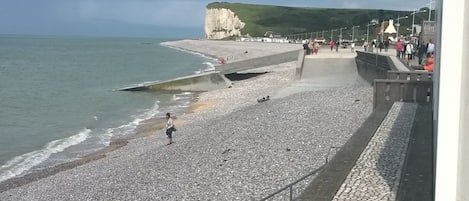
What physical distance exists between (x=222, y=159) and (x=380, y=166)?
Result: 5617mm

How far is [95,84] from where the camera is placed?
171 ft

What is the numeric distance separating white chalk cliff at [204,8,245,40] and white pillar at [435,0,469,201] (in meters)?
170

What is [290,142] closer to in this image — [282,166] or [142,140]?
[282,166]

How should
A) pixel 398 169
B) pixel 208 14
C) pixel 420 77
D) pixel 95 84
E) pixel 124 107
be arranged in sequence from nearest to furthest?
pixel 398 169 < pixel 420 77 < pixel 124 107 < pixel 95 84 < pixel 208 14

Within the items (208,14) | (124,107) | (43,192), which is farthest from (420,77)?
(208,14)

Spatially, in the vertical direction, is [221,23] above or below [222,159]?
above

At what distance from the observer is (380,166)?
1012 centimetres

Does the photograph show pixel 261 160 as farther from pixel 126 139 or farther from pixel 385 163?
pixel 126 139

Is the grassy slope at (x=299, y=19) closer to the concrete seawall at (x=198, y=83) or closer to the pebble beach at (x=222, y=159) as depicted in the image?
the concrete seawall at (x=198, y=83)

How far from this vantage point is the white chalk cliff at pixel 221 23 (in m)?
174

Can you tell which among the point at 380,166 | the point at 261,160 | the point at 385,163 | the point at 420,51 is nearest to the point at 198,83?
the point at 420,51

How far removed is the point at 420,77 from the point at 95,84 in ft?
120

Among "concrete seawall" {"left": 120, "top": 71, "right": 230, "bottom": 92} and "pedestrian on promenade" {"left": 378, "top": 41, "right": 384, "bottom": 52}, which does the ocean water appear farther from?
"pedestrian on promenade" {"left": 378, "top": 41, "right": 384, "bottom": 52}

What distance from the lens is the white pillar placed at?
5.57 m
